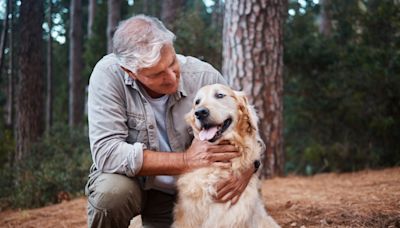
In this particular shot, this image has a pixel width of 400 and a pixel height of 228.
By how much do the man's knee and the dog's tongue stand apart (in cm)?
54

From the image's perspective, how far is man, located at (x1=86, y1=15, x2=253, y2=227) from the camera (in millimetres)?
2848

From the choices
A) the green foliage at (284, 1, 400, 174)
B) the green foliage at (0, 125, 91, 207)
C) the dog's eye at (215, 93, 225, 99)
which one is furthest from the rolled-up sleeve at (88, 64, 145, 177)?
the green foliage at (284, 1, 400, 174)

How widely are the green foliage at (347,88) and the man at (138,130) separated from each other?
16.4ft

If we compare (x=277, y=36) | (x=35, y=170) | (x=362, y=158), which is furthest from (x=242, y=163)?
(x=362, y=158)

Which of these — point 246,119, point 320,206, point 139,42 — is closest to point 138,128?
point 139,42

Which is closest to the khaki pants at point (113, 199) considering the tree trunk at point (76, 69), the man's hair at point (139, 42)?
the man's hair at point (139, 42)

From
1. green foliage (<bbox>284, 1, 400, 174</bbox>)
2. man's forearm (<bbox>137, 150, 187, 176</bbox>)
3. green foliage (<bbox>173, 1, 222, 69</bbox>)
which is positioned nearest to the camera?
man's forearm (<bbox>137, 150, 187, 176</bbox>)

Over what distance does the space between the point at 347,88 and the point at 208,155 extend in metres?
5.40

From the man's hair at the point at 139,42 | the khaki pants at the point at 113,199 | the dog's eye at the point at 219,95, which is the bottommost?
the khaki pants at the point at 113,199

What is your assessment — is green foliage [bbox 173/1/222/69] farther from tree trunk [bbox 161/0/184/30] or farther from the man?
the man

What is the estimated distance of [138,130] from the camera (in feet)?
9.98

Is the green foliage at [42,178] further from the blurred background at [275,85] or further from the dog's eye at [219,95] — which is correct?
the dog's eye at [219,95]

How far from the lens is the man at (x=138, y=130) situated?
2.85 m

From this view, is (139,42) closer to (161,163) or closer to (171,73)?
(171,73)
